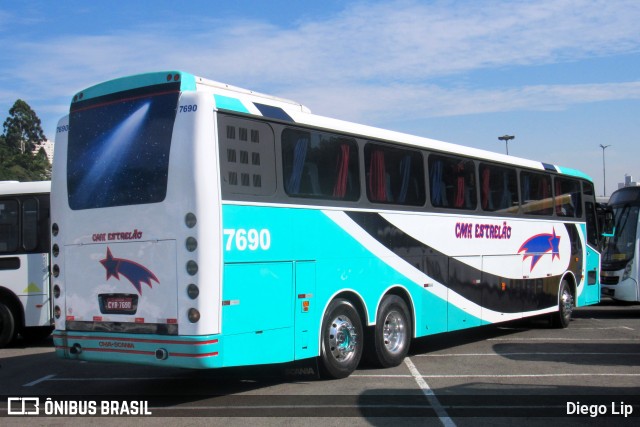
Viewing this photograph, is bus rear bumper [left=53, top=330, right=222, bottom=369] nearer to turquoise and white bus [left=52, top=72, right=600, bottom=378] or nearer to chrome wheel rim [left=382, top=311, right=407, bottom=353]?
turquoise and white bus [left=52, top=72, right=600, bottom=378]

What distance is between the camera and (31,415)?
762 cm

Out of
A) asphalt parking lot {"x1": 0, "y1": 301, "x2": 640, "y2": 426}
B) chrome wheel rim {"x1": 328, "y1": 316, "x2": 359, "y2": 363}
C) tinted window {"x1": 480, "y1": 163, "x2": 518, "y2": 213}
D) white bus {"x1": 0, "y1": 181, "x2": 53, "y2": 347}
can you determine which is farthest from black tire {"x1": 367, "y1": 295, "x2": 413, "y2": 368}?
white bus {"x1": 0, "y1": 181, "x2": 53, "y2": 347}

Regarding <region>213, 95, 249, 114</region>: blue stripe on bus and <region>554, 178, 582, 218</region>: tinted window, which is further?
<region>554, 178, 582, 218</region>: tinted window

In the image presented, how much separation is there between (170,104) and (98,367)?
5167 mm

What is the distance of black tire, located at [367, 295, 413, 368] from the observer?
994 centimetres

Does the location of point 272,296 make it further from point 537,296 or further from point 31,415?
point 537,296

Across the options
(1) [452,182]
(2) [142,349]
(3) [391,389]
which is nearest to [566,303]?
(1) [452,182]

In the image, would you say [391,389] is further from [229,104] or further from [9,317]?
[9,317]

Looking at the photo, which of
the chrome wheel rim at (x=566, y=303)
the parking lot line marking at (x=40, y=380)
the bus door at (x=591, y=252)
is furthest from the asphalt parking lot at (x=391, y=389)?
the bus door at (x=591, y=252)

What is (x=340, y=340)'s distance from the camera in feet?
30.2

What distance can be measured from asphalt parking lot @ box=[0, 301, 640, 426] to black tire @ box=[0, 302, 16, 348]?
17.9 inches

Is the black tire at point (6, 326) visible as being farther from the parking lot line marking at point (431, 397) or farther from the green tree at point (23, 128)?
the green tree at point (23, 128)

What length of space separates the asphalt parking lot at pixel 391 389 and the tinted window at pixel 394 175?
8.13ft

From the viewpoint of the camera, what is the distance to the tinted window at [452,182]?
11.5 metres
